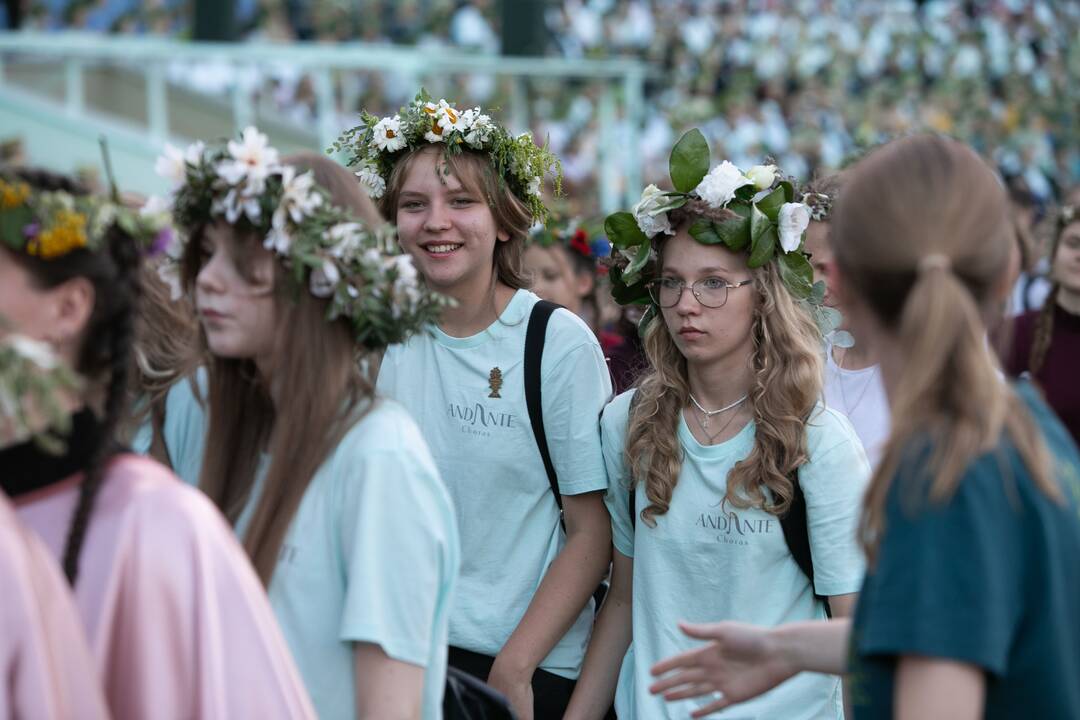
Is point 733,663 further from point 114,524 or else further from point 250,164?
point 250,164

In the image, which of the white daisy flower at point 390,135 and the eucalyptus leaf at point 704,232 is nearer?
the eucalyptus leaf at point 704,232

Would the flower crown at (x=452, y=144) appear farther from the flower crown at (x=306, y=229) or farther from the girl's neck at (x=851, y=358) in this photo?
the flower crown at (x=306, y=229)

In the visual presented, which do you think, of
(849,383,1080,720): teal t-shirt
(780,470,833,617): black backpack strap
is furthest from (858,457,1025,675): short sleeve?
(780,470,833,617): black backpack strap

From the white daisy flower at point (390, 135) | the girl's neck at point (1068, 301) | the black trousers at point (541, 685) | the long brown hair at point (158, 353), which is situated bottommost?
the black trousers at point (541, 685)

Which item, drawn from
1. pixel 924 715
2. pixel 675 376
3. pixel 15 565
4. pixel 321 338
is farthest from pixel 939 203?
pixel 675 376

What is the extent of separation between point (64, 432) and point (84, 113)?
13.6 m

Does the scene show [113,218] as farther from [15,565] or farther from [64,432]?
[15,565]

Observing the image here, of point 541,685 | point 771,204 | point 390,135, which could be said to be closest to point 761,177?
point 771,204

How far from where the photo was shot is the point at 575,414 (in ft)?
13.1

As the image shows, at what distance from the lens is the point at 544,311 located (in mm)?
4145

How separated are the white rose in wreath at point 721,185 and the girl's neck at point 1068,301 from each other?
249cm

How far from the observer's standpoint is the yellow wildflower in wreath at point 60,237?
93.4 inches

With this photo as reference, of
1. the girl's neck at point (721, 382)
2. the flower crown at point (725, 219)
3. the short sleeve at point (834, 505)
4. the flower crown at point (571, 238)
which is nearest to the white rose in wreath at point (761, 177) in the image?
the flower crown at point (725, 219)

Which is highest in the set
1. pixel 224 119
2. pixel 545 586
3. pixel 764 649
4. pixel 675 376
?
pixel 224 119
